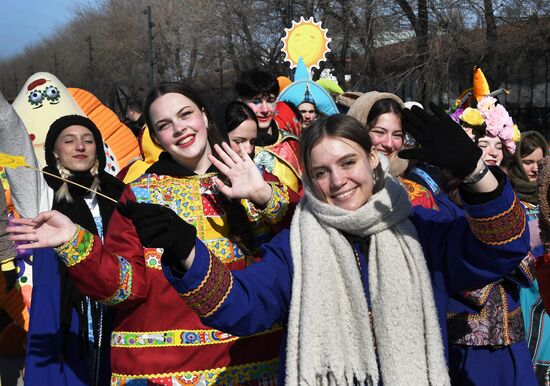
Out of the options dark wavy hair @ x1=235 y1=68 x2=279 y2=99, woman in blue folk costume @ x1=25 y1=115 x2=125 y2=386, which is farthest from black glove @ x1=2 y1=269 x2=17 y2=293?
dark wavy hair @ x1=235 y1=68 x2=279 y2=99

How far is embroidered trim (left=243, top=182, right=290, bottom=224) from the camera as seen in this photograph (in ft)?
9.09

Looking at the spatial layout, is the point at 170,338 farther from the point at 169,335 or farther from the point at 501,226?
the point at 501,226

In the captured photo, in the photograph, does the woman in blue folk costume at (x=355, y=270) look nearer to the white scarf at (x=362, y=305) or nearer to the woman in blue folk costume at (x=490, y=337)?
the white scarf at (x=362, y=305)

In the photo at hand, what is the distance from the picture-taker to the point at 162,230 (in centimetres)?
200

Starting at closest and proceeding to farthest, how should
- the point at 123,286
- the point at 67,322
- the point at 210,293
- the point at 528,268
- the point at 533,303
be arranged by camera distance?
the point at 210,293
the point at 123,286
the point at 528,268
the point at 67,322
the point at 533,303

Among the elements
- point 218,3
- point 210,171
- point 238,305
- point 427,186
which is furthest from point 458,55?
Answer: point 238,305

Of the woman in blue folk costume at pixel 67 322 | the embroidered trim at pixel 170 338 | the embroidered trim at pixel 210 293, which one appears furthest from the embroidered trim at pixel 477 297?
the woman in blue folk costume at pixel 67 322

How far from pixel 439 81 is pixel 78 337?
11.9 m

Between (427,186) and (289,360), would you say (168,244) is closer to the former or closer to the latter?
(289,360)

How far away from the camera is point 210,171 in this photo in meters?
3.03

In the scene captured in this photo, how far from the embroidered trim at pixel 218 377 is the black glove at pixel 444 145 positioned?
50.1 inches

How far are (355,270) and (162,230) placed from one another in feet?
2.07

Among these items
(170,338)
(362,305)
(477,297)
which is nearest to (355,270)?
(362,305)

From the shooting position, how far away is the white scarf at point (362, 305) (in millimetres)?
2154
